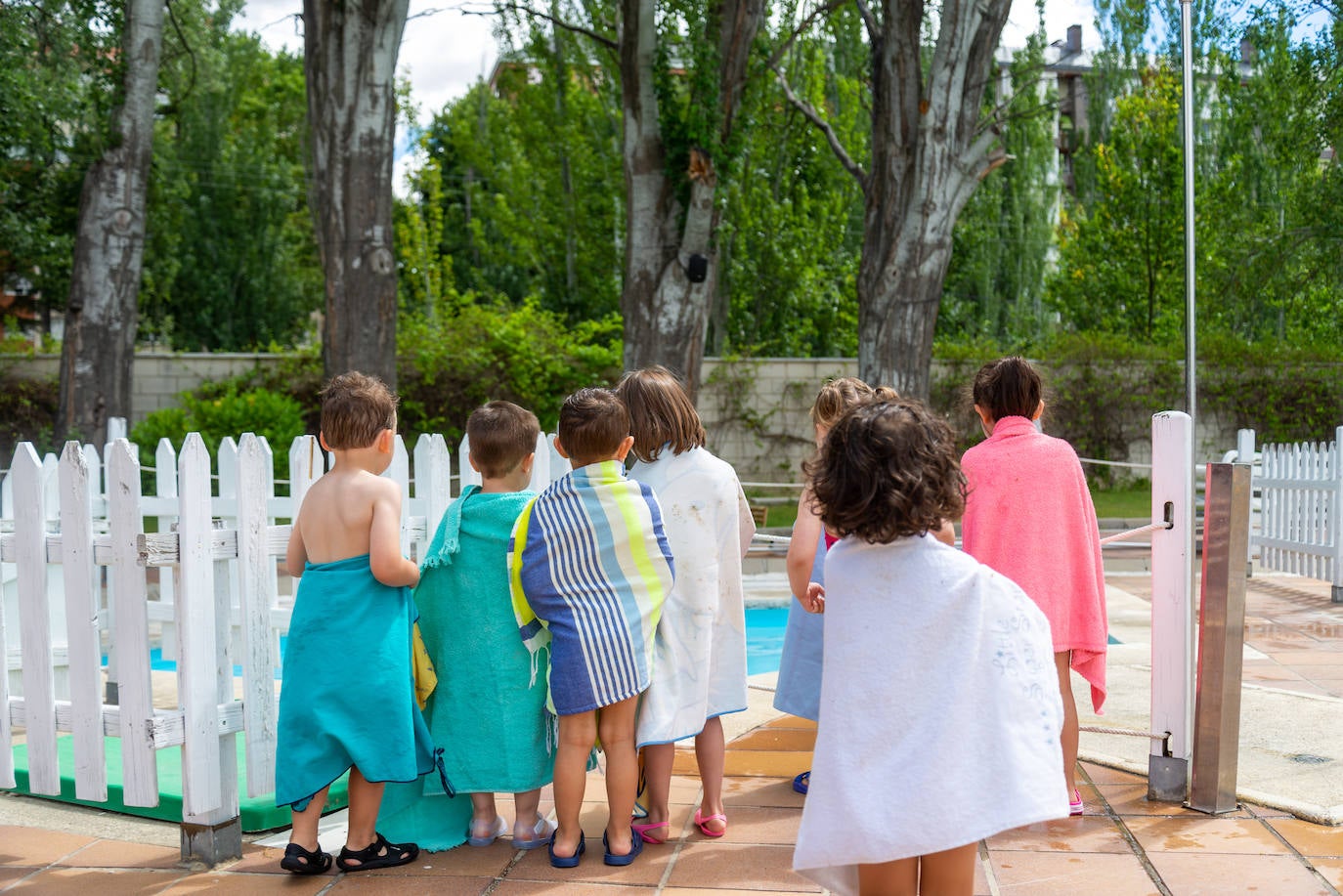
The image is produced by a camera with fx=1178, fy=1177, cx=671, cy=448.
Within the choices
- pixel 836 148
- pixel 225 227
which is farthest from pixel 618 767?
pixel 225 227

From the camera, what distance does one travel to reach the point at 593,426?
3318 mm

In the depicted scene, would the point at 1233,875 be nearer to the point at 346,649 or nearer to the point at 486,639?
the point at 486,639

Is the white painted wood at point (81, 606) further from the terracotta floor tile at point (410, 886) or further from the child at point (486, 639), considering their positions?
the child at point (486, 639)

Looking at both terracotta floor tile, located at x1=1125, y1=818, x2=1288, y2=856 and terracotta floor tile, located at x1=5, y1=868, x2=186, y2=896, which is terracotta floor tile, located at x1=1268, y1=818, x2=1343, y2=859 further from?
terracotta floor tile, located at x1=5, y1=868, x2=186, y2=896

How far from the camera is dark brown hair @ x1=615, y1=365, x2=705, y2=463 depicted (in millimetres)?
3566

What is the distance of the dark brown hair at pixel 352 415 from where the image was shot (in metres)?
3.34

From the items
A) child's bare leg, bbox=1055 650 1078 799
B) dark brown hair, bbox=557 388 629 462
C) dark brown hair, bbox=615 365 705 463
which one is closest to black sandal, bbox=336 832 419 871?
dark brown hair, bbox=557 388 629 462

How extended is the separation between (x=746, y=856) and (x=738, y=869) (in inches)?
4.6

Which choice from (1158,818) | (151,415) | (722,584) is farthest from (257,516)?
(151,415)

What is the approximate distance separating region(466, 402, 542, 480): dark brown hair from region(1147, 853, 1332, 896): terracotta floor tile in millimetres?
2138

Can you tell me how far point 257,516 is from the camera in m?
3.56

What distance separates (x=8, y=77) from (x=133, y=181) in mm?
3174

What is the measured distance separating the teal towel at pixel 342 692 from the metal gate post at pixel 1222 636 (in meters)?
2.45

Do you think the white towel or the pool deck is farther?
the pool deck
